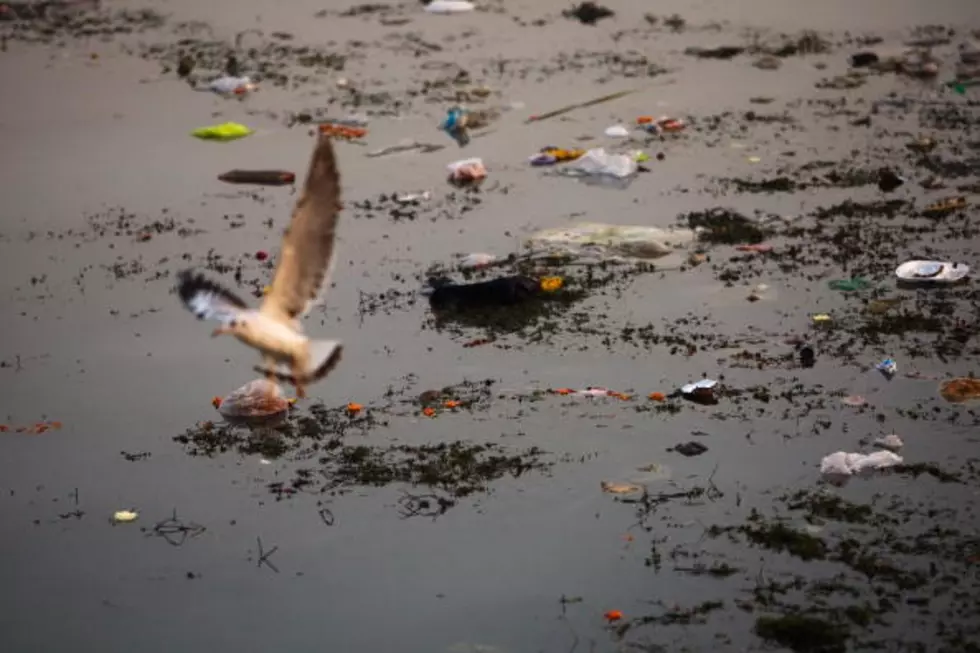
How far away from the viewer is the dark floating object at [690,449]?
6152 mm

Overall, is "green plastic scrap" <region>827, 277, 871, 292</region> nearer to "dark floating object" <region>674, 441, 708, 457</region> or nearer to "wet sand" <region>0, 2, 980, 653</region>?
"wet sand" <region>0, 2, 980, 653</region>

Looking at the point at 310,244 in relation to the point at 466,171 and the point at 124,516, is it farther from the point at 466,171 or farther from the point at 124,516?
the point at 466,171

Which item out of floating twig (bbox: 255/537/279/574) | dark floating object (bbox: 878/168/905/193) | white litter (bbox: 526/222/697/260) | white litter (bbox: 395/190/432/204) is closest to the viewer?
floating twig (bbox: 255/537/279/574)

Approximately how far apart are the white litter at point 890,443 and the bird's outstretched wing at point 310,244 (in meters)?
2.30

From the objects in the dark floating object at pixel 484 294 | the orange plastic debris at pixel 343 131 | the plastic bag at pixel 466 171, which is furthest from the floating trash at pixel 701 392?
the orange plastic debris at pixel 343 131

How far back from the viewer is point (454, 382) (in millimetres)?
6914

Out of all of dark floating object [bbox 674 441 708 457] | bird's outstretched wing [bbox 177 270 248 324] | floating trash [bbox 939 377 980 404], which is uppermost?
bird's outstretched wing [bbox 177 270 248 324]

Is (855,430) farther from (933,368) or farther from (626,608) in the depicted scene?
Result: (626,608)

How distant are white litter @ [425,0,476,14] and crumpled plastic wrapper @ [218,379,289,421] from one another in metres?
7.56

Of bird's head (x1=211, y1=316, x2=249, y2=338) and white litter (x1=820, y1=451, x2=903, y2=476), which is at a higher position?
bird's head (x1=211, y1=316, x2=249, y2=338)

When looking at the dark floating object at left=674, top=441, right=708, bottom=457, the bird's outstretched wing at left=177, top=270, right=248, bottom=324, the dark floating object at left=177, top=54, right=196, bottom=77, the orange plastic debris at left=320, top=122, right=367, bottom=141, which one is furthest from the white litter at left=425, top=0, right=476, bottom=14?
the bird's outstretched wing at left=177, top=270, right=248, bottom=324

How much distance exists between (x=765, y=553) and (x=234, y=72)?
7.91 metres

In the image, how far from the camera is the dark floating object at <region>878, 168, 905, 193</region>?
30.2 feet

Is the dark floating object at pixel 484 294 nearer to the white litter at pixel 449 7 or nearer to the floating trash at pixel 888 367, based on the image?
the floating trash at pixel 888 367
